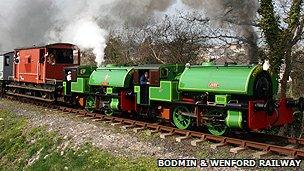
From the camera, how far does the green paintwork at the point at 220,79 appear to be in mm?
10812

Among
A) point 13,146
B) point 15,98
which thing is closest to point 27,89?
point 15,98

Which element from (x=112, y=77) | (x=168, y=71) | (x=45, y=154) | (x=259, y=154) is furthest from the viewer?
(x=112, y=77)

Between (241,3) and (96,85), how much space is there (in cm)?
805

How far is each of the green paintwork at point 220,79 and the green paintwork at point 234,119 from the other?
58 cm

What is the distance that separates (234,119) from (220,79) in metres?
1.27

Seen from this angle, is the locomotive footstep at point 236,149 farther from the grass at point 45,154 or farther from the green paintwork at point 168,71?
the green paintwork at point 168,71

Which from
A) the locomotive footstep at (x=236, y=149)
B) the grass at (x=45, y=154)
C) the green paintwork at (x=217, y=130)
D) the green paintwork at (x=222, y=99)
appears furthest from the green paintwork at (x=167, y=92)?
the locomotive footstep at (x=236, y=149)

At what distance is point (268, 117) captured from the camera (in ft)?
35.9

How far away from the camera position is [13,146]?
14086mm

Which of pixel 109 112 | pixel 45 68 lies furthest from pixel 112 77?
pixel 45 68

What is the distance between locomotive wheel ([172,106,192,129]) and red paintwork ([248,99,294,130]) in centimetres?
249

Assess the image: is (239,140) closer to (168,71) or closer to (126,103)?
(168,71)

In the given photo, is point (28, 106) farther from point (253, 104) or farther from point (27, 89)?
point (253, 104)

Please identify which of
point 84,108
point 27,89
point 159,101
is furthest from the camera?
point 27,89
